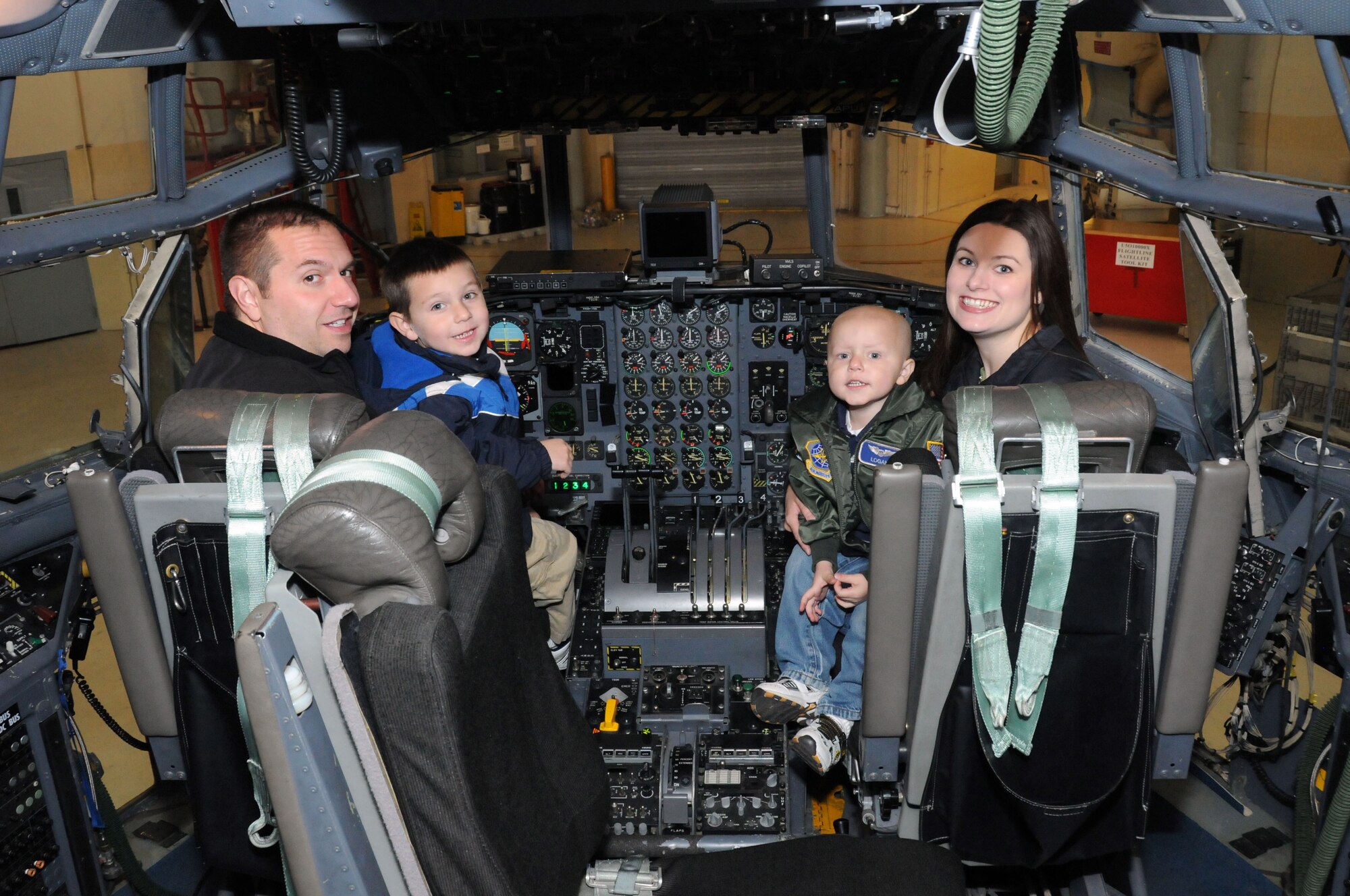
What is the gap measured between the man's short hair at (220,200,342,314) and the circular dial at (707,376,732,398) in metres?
1.65

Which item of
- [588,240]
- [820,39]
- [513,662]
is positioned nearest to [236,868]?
[513,662]

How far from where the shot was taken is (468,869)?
126cm

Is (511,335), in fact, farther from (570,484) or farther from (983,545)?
(983,545)

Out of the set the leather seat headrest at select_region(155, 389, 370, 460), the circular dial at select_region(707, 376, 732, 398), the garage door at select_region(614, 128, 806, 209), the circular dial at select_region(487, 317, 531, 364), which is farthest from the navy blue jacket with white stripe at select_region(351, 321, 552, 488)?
the garage door at select_region(614, 128, 806, 209)

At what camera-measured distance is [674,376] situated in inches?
149

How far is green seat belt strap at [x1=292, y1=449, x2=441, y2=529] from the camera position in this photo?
126 cm

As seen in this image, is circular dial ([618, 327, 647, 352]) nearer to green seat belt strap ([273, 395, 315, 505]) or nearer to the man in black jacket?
the man in black jacket

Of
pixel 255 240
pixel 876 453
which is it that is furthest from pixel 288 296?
pixel 876 453

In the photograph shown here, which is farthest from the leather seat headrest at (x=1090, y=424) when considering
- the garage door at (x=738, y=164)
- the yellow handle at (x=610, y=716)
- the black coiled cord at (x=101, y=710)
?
the garage door at (x=738, y=164)

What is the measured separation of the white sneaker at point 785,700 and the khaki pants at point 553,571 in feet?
2.15

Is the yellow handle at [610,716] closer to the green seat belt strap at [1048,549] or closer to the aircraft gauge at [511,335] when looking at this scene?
the aircraft gauge at [511,335]

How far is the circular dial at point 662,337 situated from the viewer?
12.2 feet

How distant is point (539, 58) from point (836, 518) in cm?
151

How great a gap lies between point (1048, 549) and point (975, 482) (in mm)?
172
